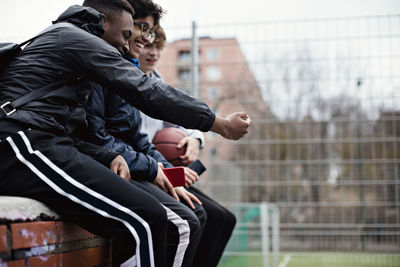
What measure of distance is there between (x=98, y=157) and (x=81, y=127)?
0.53ft

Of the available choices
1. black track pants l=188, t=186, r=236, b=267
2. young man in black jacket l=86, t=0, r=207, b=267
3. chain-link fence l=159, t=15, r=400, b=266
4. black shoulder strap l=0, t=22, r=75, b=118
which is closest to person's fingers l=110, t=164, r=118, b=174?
young man in black jacket l=86, t=0, r=207, b=267

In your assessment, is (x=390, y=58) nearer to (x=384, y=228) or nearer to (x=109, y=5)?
(x=384, y=228)

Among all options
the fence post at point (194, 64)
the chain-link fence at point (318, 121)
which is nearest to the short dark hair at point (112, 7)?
the fence post at point (194, 64)

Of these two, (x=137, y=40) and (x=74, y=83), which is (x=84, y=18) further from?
(x=137, y=40)

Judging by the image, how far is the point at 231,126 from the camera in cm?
222

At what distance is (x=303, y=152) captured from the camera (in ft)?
19.5

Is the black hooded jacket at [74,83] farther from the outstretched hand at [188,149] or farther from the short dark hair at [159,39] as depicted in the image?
the short dark hair at [159,39]

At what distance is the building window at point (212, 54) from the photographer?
19.8 feet

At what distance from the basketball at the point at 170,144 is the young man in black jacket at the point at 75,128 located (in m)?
1.17

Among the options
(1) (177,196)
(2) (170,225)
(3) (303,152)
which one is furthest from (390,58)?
(2) (170,225)

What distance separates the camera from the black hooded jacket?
1896mm

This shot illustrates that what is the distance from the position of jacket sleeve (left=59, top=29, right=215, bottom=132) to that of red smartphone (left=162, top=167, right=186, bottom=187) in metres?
0.45

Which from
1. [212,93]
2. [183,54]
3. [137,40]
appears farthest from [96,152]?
[183,54]

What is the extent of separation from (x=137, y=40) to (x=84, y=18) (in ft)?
2.43
